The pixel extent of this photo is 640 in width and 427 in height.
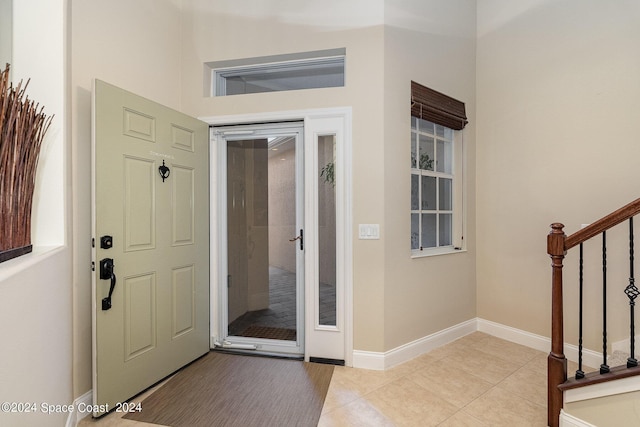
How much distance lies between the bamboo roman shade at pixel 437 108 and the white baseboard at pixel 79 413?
10.8ft

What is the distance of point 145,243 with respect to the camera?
7.54 ft

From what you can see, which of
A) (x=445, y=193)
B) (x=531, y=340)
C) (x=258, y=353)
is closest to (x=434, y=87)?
(x=445, y=193)

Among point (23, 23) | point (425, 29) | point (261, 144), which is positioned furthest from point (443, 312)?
point (23, 23)

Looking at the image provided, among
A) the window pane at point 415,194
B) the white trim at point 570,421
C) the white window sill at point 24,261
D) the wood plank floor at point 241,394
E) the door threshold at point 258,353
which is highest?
the window pane at point 415,194

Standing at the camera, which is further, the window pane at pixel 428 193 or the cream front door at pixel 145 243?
the window pane at pixel 428 193

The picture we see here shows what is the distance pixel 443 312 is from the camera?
309cm


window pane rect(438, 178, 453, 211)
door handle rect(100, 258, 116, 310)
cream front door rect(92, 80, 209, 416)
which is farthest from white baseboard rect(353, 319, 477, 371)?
door handle rect(100, 258, 116, 310)

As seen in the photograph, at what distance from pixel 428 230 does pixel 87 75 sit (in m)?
3.07

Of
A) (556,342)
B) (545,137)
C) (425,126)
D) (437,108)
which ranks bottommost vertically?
(556,342)

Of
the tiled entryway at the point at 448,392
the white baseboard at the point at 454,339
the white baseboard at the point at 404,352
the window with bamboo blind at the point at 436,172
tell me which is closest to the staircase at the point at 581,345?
the tiled entryway at the point at 448,392

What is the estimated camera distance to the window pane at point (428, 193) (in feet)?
10.3

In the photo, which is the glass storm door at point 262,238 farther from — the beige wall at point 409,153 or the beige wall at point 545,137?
the beige wall at point 545,137

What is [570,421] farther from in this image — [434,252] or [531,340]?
[434,252]

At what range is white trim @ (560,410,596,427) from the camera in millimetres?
1708
